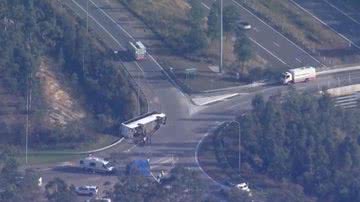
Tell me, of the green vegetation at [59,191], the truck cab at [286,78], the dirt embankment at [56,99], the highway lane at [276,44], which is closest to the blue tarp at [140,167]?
the green vegetation at [59,191]

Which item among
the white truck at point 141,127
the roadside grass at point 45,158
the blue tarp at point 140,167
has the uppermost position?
the white truck at point 141,127

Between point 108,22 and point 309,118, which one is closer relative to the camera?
point 309,118

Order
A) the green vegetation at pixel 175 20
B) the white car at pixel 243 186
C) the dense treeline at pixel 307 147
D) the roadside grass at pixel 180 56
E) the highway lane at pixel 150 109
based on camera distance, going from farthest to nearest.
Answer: the green vegetation at pixel 175 20 → the roadside grass at pixel 180 56 → the highway lane at pixel 150 109 → the dense treeline at pixel 307 147 → the white car at pixel 243 186

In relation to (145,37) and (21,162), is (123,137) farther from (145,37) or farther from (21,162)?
(145,37)

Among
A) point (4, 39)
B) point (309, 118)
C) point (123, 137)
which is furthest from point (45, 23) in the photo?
point (309, 118)

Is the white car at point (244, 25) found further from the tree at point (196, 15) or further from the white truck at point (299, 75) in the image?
the white truck at point (299, 75)

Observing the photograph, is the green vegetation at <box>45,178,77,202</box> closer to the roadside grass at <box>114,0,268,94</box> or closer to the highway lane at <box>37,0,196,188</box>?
the highway lane at <box>37,0,196,188</box>
